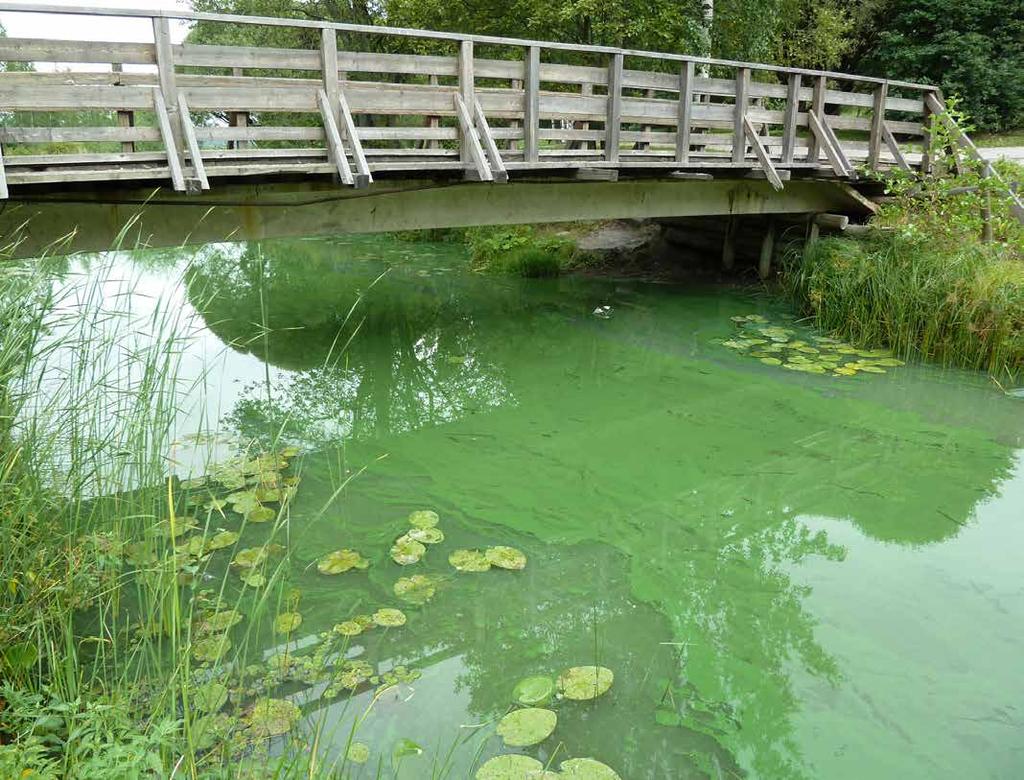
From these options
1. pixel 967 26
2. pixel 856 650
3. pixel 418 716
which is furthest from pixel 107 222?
pixel 967 26

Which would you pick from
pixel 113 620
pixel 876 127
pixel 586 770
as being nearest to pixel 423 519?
pixel 113 620

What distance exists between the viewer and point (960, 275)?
836 cm

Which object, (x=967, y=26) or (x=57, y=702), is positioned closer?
(x=57, y=702)

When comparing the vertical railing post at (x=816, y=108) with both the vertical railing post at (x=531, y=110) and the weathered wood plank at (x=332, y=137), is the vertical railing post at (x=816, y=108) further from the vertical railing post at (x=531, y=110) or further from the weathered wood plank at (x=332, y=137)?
the weathered wood plank at (x=332, y=137)

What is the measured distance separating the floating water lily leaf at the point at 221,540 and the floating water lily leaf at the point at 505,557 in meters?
1.38

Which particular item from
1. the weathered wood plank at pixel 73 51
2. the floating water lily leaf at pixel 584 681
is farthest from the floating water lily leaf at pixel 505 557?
the weathered wood plank at pixel 73 51

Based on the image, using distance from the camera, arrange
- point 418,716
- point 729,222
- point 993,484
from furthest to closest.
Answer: point 729,222, point 993,484, point 418,716

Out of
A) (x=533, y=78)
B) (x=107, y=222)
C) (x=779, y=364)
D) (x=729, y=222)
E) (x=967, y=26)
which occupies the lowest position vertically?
(x=779, y=364)

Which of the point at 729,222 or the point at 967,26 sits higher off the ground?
the point at 967,26

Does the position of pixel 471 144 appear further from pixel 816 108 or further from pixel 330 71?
pixel 816 108

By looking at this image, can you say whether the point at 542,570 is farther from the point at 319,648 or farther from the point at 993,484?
the point at 993,484

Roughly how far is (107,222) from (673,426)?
477cm

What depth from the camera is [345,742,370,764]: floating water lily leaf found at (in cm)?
298

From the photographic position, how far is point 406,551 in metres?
4.48
